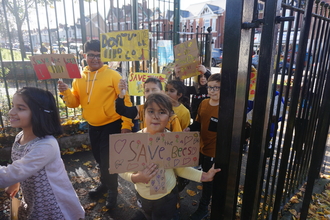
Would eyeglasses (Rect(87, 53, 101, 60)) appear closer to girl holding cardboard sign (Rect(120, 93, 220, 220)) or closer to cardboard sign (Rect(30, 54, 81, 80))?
cardboard sign (Rect(30, 54, 81, 80))

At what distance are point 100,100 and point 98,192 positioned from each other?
130cm

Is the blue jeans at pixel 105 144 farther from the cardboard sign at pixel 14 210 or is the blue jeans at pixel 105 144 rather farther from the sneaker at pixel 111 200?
the cardboard sign at pixel 14 210

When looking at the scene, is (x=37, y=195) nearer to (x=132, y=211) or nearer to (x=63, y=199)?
(x=63, y=199)

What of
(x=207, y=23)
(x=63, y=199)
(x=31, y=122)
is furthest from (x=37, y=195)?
(x=207, y=23)

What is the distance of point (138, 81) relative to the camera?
3.13 meters

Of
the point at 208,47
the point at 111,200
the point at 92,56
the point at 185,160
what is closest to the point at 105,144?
the point at 111,200

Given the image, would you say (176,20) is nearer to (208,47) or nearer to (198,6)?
(208,47)

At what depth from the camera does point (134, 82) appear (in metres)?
3.15

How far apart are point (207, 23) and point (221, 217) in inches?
1526

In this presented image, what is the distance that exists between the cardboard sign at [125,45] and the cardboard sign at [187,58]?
79cm

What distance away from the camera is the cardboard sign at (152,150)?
61.3 inches

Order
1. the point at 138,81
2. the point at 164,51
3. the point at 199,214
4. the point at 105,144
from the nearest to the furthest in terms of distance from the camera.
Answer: the point at 199,214 < the point at 105,144 < the point at 138,81 < the point at 164,51

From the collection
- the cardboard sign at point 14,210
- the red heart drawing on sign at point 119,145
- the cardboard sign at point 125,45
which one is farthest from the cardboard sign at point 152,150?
the cardboard sign at point 125,45

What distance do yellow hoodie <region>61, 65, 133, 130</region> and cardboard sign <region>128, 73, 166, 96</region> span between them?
359 millimetres
